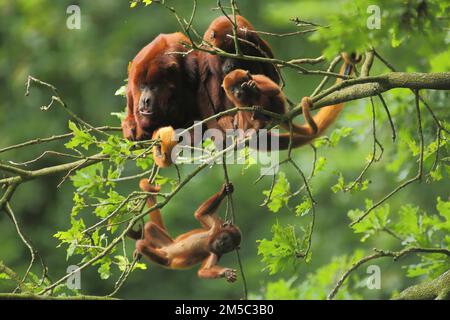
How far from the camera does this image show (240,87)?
4598mm

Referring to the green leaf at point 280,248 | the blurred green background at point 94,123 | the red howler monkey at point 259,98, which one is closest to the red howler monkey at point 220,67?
the red howler monkey at point 259,98

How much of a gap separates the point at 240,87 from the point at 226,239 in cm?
101

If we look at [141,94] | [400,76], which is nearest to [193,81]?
[141,94]

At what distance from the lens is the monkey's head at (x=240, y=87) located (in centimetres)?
460

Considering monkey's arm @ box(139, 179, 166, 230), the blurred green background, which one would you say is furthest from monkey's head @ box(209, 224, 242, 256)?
the blurred green background

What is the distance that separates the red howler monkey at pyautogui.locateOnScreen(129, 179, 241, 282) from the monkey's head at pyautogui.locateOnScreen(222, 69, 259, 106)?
0.58 m

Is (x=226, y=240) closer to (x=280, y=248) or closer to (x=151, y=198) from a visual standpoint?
(x=151, y=198)

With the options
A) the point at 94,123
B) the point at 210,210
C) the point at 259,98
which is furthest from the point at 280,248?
the point at 94,123

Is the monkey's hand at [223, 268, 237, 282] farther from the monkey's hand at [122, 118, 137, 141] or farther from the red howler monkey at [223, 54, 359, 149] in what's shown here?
the monkey's hand at [122, 118, 137, 141]

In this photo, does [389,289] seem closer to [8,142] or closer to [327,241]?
[327,241]

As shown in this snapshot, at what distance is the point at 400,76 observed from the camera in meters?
3.96

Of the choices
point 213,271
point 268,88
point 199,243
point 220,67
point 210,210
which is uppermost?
point 220,67

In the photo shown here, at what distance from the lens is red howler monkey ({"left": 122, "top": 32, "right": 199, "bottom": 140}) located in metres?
4.98
